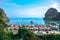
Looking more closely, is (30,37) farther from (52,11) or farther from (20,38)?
(52,11)

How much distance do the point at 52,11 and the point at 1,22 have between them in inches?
3167

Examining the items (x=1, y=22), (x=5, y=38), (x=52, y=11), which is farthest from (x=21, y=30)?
(x=52, y=11)

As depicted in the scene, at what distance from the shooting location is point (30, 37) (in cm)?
1597

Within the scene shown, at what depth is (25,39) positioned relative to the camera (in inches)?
622

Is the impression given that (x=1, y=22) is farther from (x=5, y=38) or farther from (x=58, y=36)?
(x=58, y=36)

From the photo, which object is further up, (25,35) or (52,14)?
(25,35)

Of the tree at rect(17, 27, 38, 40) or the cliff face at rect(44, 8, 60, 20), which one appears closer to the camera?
the tree at rect(17, 27, 38, 40)

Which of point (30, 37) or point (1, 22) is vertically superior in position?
point (1, 22)

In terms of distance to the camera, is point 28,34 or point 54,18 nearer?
point 28,34

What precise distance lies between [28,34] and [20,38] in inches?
30.0

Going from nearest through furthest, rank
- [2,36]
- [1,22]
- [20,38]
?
1. [2,36]
2. [20,38]
3. [1,22]

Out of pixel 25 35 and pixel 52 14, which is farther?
pixel 52 14

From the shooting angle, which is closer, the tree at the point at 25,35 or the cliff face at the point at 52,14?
the tree at the point at 25,35

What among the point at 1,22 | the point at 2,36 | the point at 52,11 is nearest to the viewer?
the point at 2,36
